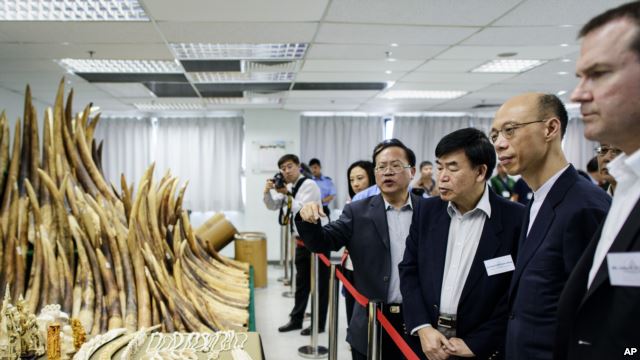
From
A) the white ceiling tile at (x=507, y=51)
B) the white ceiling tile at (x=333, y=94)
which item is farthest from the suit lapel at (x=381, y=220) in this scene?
the white ceiling tile at (x=333, y=94)

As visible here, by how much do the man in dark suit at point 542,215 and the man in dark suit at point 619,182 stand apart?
0.28 m

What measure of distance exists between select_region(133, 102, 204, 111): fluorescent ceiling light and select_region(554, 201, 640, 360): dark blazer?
7.02 metres

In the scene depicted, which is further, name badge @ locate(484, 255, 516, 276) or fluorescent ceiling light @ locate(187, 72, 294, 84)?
fluorescent ceiling light @ locate(187, 72, 294, 84)

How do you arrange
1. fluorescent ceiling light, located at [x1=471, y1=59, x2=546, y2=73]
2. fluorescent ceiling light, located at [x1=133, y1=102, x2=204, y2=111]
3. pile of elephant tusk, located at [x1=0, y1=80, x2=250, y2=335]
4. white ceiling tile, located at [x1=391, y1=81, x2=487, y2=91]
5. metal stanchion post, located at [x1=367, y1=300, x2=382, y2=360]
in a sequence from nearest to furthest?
1. metal stanchion post, located at [x1=367, y1=300, x2=382, y2=360]
2. pile of elephant tusk, located at [x1=0, y1=80, x2=250, y2=335]
3. fluorescent ceiling light, located at [x1=471, y1=59, x2=546, y2=73]
4. white ceiling tile, located at [x1=391, y1=81, x2=487, y2=91]
5. fluorescent ceiling light, located at [x1=133, y1=102, x2=204, y2=111]

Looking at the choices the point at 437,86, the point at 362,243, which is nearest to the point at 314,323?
the point at 362,243

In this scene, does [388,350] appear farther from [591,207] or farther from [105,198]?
[105,198]

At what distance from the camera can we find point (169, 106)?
7496 mm

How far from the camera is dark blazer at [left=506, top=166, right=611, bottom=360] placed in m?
1.11

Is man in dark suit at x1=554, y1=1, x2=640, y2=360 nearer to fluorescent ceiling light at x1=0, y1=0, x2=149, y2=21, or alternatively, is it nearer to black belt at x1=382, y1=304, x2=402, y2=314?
black belt at x1=382, y1=304, x2=402, y2=314

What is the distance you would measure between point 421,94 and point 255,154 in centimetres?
314

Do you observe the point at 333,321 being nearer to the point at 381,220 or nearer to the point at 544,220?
the point at 381,220

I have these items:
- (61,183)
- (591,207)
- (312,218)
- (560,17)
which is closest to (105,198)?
(61,183)

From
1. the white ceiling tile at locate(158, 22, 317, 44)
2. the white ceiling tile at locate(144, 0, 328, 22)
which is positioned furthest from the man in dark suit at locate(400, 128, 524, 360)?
the white ceiling tile at locate(158, 22, 317, 44)

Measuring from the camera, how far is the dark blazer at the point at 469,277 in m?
1.46
